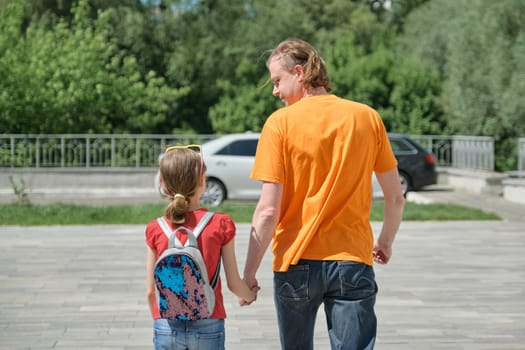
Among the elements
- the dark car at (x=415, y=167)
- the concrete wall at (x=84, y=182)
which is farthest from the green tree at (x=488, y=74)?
the concrete wall at (x=84, y=182)

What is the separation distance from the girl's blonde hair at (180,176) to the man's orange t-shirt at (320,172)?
0.82 feet

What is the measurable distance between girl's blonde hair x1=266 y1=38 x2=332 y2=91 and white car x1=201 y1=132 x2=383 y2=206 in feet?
50.7

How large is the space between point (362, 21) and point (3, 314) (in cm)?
3828

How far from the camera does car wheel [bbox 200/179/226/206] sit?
63.2 ft

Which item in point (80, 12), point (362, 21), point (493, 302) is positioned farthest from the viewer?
point (362, 21)

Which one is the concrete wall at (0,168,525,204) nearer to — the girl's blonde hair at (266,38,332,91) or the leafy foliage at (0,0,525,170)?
the leafy foliage at (0,0,525,170)

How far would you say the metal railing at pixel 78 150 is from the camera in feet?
81.2

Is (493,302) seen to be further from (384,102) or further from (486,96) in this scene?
(384,102)

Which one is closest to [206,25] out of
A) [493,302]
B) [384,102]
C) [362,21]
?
[362,21]

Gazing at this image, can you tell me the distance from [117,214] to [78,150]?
10.3 meters

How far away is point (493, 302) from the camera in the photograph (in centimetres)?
764

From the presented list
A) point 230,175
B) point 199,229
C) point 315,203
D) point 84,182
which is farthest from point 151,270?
point 84,182

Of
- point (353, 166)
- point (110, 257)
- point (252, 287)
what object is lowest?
point (110, 257)

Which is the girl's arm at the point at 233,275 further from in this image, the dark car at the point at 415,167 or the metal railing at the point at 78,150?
the metal railing at the point at 78,150
